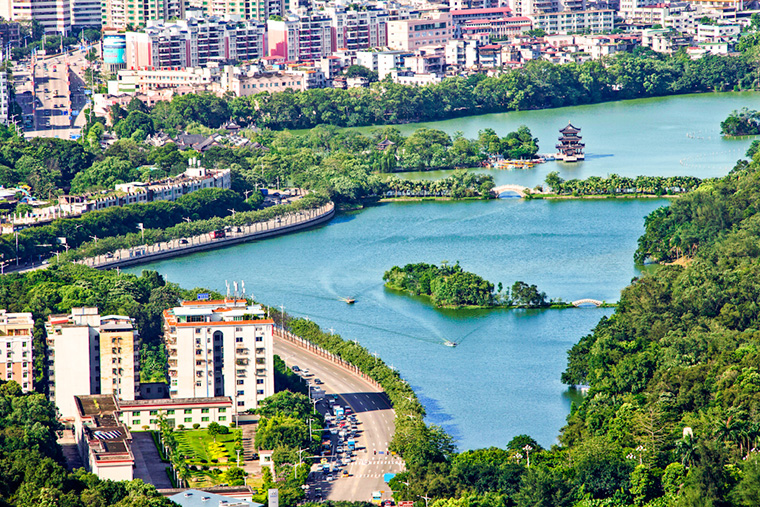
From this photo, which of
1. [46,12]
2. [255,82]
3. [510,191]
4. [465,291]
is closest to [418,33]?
[255,82]

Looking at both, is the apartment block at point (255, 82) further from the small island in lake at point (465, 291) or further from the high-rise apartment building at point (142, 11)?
the small island in lake at point (465, 291)

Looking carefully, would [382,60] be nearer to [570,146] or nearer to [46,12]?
[46,12]

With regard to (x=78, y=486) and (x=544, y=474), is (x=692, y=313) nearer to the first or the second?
(x=544, y=474)

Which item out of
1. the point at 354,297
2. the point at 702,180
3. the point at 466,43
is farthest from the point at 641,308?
the point at 466,43

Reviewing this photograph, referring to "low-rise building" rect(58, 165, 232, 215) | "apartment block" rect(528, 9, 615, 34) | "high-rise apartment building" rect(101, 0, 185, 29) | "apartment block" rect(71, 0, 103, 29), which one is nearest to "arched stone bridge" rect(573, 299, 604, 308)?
"low-rise building" rect(58, 165, 232, 215)

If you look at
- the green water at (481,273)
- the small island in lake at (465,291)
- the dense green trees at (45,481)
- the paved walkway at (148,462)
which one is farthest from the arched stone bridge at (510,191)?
the dense green trees at (45,481)

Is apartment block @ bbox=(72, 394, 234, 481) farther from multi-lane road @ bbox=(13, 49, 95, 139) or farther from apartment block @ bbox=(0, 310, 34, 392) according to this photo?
multi-lane road @ bbox=(13, 49, 95, 139)
